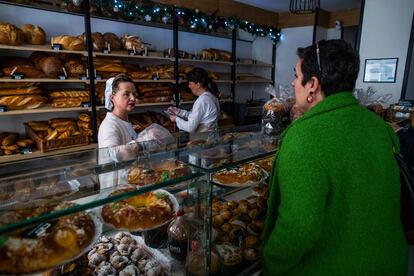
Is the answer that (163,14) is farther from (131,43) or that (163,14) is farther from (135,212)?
(135,212)

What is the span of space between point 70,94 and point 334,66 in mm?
3000

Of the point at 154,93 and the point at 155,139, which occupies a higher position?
the point at 154,93

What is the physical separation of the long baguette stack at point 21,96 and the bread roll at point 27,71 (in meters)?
0.16

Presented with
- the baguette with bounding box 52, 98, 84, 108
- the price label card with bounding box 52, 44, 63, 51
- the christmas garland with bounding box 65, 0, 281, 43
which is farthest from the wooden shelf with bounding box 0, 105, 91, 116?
the christmas garland with bounding box 65, 0, 281, 43

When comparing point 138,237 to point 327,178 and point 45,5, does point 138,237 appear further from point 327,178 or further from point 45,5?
point 45,5

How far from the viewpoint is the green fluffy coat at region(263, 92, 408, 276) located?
776 millimetres

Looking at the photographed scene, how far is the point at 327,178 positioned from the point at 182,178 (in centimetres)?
44

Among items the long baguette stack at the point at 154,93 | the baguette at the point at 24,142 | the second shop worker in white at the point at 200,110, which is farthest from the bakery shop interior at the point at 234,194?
the long baguette stack at the point at 154,93

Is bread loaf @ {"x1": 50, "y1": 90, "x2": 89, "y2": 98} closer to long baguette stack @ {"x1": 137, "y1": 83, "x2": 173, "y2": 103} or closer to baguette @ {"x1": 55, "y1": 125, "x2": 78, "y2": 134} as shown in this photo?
baguette @ {"x1": 55, "y1": 125, "x2": 78, "y2": 134}

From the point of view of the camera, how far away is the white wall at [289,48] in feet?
17.6

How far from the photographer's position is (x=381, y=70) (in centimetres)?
348

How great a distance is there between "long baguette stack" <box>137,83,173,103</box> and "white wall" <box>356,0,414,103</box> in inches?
101

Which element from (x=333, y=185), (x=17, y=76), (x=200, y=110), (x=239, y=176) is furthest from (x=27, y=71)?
(x=333, y=185)

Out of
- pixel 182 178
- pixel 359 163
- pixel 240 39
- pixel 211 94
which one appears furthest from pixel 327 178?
pixel 240 39
